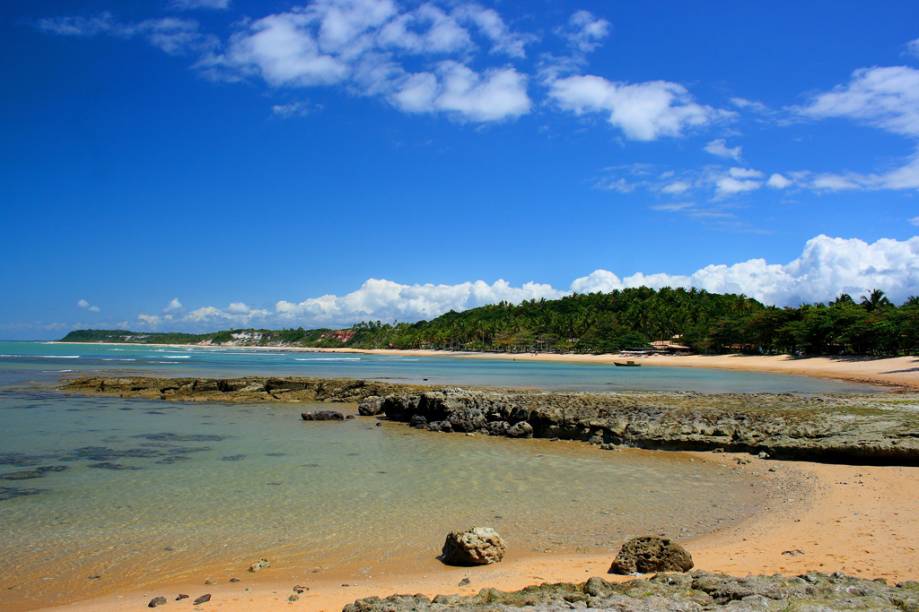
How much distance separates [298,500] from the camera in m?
11.1

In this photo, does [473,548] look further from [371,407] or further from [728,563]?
[371,407]

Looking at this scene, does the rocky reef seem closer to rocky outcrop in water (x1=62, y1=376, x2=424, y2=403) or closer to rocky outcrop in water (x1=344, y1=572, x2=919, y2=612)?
rocky outcrop in water (x1=62, y1=376, x2=424, y2=403)

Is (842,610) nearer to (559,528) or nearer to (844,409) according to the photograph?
(559,528)

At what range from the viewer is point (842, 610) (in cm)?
497

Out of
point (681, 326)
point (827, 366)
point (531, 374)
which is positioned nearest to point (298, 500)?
point (531, 374)

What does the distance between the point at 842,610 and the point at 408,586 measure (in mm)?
4560

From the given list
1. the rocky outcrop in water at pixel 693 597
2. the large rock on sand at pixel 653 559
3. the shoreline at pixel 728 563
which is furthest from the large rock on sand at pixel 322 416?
the rocky outcrop in water at pixel 693 597

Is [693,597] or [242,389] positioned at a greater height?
[693,597]

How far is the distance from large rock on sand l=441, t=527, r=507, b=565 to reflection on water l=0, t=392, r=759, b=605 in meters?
0.55

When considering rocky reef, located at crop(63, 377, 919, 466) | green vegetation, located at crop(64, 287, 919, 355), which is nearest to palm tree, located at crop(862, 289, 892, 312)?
green vegetation, located at crop(64, 287, 919, 355)

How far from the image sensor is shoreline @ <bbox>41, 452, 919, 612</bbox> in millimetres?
6797

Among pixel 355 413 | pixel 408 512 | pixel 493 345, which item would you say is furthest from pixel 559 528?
pixel 493 345

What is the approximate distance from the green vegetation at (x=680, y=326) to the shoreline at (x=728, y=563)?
58.0 meters

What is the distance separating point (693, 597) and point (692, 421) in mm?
13011
